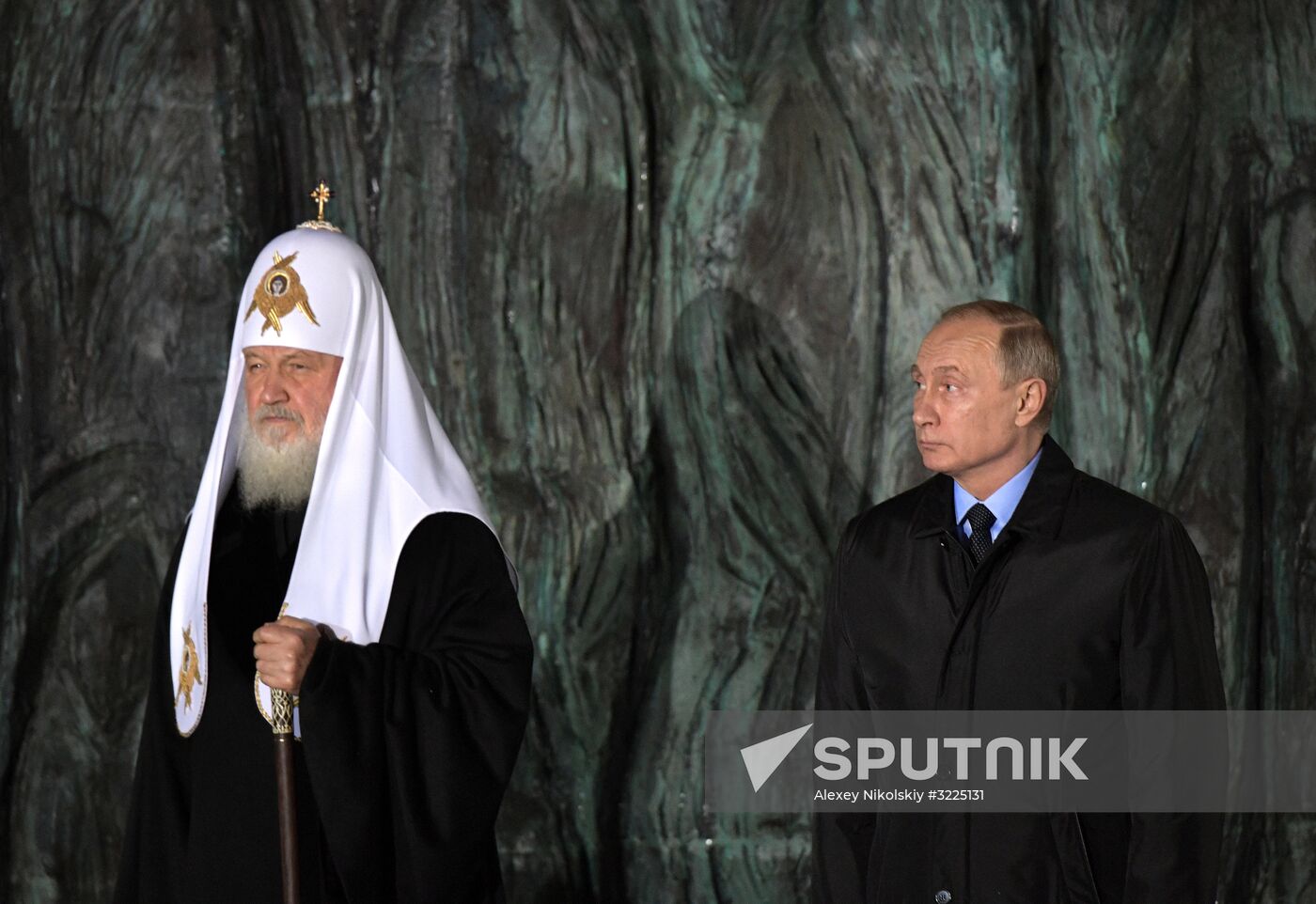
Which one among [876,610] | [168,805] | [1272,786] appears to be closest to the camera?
[876,610]

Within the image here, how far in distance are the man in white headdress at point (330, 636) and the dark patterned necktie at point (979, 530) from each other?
954 mm

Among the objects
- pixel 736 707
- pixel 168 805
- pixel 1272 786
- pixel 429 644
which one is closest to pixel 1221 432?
pixel 1272 786

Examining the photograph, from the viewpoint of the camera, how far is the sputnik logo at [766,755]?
520 centimetres

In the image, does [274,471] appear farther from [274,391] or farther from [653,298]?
[653,298]

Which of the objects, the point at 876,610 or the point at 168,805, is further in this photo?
the point at 168,805

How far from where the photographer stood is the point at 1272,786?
16.6 ft

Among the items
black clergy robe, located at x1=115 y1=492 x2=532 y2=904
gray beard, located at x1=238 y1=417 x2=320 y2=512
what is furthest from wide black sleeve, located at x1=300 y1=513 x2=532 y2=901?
gray beard, located at x1=238 y1=417 x2=320 y2=512

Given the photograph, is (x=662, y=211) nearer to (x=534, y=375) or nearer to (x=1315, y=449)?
(x=534, y=375)

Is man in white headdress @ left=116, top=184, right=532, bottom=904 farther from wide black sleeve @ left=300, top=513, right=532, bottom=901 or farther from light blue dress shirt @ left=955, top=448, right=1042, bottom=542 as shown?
light blue dress shirt @ left=955, top=448, right=1042, bottom=542

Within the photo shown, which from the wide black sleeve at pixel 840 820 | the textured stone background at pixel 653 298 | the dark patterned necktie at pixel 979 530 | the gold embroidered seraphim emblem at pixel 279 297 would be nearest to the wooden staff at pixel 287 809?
the gold embroidered seraphim emblem at pixel 279 297

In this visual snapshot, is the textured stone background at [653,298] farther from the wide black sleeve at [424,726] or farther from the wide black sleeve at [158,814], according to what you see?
the wide black sleeve at [424,726]

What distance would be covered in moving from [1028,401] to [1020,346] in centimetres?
11

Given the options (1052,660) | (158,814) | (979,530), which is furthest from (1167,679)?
(158,814)

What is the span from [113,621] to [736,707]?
1.99 m
